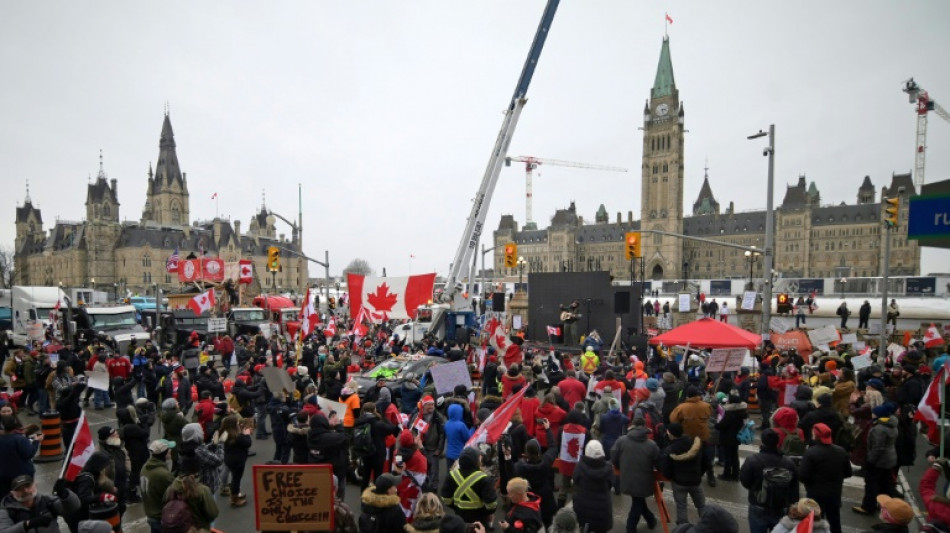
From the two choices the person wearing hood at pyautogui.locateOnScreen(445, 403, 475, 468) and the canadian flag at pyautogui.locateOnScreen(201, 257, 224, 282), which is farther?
the canadian flag at pyautogui.locateOnScreen(201, 257, 224, 282)

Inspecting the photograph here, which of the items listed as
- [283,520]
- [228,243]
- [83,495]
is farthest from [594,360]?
[228,243]

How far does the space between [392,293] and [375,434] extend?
35.7 ft

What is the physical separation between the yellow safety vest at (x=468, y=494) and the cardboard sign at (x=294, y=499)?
1.31 m

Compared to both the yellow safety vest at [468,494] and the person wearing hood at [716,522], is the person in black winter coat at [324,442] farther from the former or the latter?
the person wearing hood at [716,522]

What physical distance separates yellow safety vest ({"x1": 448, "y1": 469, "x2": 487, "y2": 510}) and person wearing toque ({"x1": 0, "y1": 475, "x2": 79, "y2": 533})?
3.86 metres

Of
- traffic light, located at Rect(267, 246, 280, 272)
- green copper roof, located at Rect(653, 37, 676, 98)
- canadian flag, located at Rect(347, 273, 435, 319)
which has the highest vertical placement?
green copper roof, located at Rect(653, 37, 676, 98)

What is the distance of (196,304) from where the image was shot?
20969 mm

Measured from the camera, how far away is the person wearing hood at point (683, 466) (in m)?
6.48

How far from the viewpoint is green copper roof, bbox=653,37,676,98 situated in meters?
126

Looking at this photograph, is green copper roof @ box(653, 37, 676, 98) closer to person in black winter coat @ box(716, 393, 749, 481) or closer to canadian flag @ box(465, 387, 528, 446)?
person in black winter coat @ box(716, 393, 749, 481)

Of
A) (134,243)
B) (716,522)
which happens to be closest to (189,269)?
(716,522)

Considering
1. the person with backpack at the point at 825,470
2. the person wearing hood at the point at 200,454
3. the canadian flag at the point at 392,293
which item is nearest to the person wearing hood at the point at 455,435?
the person wearing hood at the point at 200,454

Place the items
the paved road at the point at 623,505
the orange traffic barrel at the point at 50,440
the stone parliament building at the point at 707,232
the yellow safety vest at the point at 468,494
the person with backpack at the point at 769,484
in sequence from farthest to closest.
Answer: the stone parliament building at the point at 707,232 < the orange traffic barrel at the point at 50,440 < the paved road at the point at 623,505 < the person with backpack at the point at 769,484 < the yellow safety vest at the point at 468,494

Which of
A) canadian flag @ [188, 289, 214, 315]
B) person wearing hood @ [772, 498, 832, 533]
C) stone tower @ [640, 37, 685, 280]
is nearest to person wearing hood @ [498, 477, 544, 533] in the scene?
person wearing hood @ [772, 498, 832, 533]
